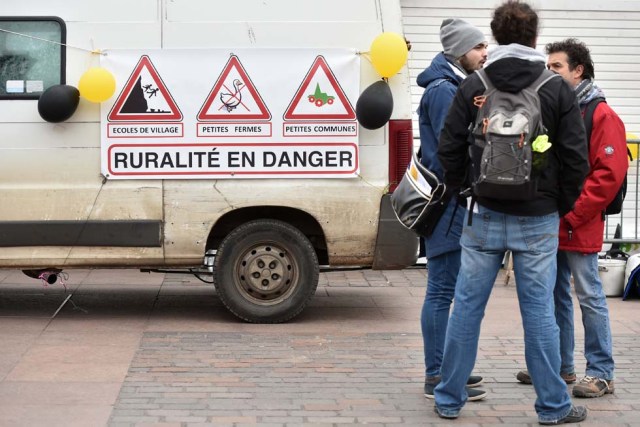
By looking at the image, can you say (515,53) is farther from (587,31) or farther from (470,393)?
(587,31)

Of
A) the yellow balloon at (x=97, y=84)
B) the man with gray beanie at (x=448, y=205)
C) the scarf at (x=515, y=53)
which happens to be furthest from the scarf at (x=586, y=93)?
the yellow balloon at (x=97, y=84)

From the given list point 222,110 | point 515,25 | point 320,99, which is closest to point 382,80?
point 320,99

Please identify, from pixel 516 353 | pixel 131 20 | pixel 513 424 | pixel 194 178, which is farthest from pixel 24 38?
pixel 513 424

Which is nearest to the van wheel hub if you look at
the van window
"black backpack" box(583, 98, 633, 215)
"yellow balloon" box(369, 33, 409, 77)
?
"yellow balloon" box(369, 33, 409, 77)

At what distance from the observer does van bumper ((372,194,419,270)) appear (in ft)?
27.6

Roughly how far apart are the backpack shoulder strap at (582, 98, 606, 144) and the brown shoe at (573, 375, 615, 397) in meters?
1.26

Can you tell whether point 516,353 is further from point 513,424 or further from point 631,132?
point 631,132

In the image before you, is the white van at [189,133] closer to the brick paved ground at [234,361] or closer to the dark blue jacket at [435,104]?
the brick paved ground at [234,361]

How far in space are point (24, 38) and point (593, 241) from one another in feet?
14.3

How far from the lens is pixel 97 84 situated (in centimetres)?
811

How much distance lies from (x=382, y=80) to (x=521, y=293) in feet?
10.1

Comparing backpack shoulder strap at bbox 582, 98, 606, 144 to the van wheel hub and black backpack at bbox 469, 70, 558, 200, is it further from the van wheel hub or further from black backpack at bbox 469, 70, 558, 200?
the van wheel hub

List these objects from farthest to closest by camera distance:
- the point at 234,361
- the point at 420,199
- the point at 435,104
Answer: the point at 234,361 → the point at 435,104 → the point at 420,199

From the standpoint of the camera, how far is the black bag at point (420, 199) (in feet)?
19.5
